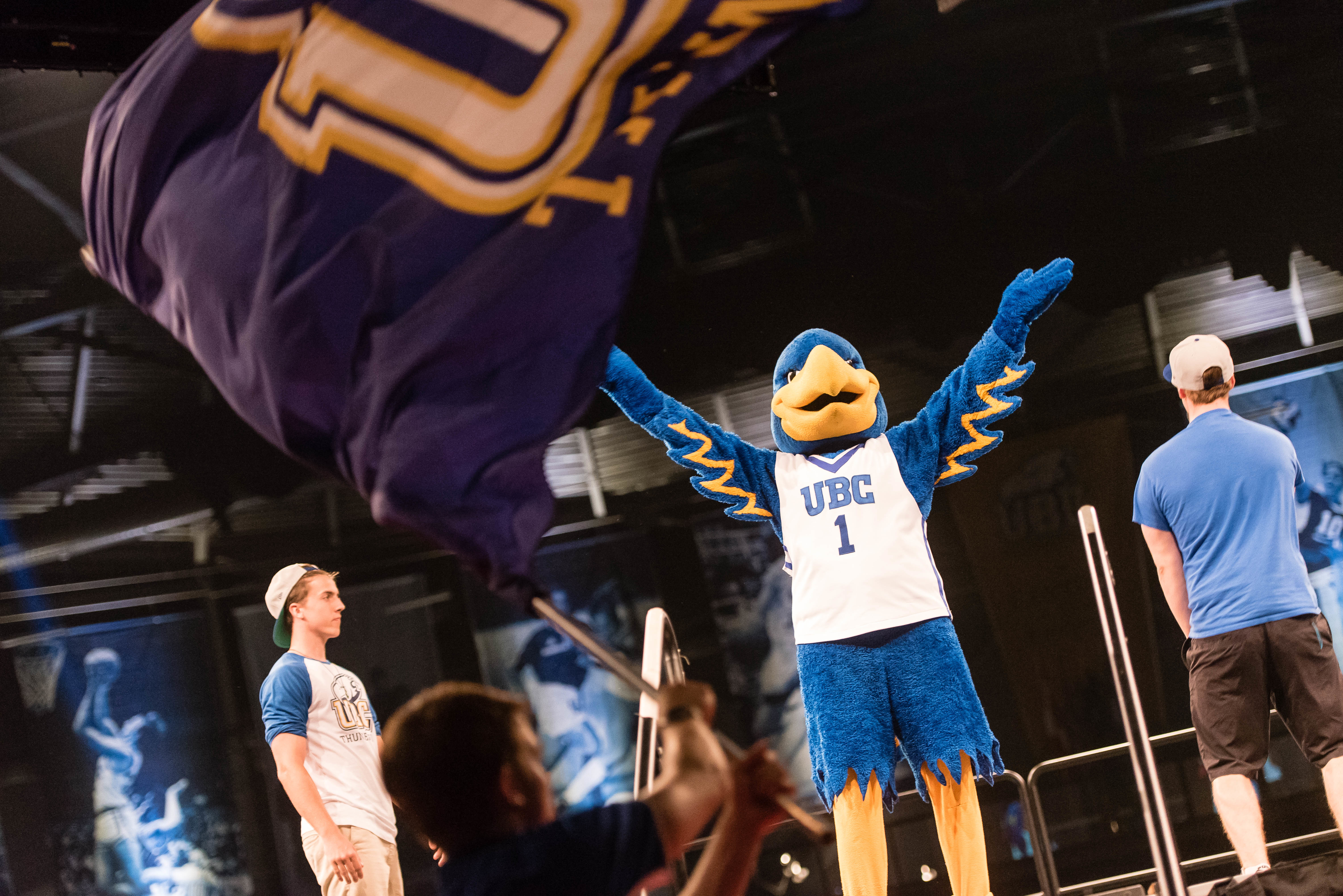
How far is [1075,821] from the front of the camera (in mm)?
4512

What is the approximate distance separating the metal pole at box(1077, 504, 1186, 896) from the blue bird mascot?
335 millimetres

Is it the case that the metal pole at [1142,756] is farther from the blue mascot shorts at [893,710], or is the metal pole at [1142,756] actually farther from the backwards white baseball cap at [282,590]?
the backwards white baseball cap at [282,590]

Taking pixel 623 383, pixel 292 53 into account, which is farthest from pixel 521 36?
pixel 623 383

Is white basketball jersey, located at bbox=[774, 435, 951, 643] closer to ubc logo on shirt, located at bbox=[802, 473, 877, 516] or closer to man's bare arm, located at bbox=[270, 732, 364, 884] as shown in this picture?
ubc logo on shirt, located at bbox=[802, 473, 877, 516]

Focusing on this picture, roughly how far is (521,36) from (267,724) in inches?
90.8

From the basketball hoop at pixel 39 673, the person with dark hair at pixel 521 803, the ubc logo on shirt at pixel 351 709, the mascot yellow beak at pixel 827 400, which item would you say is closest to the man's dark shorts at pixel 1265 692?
the mascot yellow beak at pixel 827 400

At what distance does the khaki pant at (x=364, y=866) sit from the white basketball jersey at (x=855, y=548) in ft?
4.68

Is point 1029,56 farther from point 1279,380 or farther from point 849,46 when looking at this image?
point 1279,380

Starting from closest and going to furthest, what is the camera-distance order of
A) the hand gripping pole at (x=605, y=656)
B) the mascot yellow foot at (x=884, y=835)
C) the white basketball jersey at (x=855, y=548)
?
the hand gripping pole at (x=605, y=656) → the mascot yellow foot at (x=884, y=835) → the white basketball jersey at (x=855, y=548)

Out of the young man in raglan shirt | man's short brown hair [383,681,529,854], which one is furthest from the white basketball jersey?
man's short brown hair [383,681,529,854]

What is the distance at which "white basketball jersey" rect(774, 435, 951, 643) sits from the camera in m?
2.83

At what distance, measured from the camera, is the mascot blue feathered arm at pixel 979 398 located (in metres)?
3.01

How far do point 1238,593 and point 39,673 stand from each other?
15.8ft

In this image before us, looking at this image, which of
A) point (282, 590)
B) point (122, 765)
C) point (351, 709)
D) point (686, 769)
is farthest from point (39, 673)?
point (686, 769)
